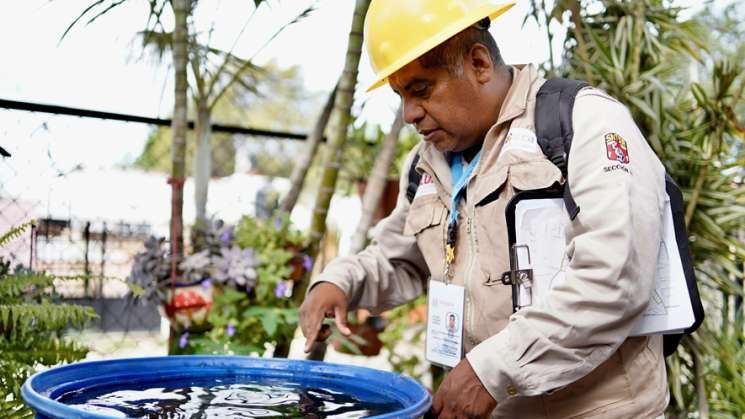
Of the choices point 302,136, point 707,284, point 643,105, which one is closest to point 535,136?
point 643,105

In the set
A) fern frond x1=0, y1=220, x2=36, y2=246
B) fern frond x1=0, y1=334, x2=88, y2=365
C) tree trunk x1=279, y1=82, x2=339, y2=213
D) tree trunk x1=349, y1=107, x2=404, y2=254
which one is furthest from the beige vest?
tree trunk x1=279, y1=82, x2=339, y2=213

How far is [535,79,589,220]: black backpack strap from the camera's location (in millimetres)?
1526

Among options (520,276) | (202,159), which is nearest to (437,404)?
(520,276)

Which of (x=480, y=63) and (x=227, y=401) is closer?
(x=227, y=401)

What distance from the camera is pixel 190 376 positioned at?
5.44 feet

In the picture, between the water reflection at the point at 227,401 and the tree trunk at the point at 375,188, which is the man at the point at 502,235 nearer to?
the water reflection at the point at 227,401

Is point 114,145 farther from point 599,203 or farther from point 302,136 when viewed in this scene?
point 599,203

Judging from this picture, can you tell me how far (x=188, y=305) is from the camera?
296 cm

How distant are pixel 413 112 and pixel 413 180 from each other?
0.35m

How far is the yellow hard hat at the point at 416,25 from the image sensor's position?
1.60 m

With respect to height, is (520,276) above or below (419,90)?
below

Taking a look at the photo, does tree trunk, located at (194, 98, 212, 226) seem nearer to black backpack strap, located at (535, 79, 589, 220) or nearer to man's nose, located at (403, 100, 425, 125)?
man's nose, located at (403, 100, 425, 125)

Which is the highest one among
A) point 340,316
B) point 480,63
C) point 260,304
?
point 480,63

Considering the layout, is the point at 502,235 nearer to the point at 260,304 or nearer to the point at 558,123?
the point at 558,123
